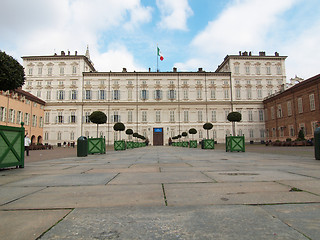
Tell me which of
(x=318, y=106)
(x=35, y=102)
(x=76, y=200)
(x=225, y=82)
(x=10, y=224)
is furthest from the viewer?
(x=225, y=82)

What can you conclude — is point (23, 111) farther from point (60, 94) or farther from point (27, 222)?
point (27, 222)

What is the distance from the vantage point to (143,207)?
6.98ft

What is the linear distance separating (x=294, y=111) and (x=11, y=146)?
35.9 metres

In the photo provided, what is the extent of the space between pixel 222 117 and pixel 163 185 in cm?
4401

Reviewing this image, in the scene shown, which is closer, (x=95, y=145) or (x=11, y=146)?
(x=11, y=146)

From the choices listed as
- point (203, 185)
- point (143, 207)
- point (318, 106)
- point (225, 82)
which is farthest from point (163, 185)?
point (225, 82)

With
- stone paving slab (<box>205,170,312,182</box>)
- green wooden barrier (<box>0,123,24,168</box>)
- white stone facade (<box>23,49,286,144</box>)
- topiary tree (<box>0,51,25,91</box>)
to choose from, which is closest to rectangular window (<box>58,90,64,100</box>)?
white stone facade (<box>23,49,286,144</box>)

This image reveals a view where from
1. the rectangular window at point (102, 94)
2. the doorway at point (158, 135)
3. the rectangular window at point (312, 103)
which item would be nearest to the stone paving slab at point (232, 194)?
the rectangular window at point (312, 103)

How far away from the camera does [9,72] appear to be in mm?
7645

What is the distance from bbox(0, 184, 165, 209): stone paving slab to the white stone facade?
41.3 metres

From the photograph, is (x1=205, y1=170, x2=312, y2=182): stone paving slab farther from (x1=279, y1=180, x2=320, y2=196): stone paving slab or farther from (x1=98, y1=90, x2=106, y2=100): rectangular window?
(x1=98, y1=90, x2=106, y2=100): rectangular window

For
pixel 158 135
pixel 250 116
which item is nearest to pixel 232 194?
pixel 158 135

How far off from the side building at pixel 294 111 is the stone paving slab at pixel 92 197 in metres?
29.6

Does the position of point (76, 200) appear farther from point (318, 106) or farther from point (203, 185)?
point (318, 106)
